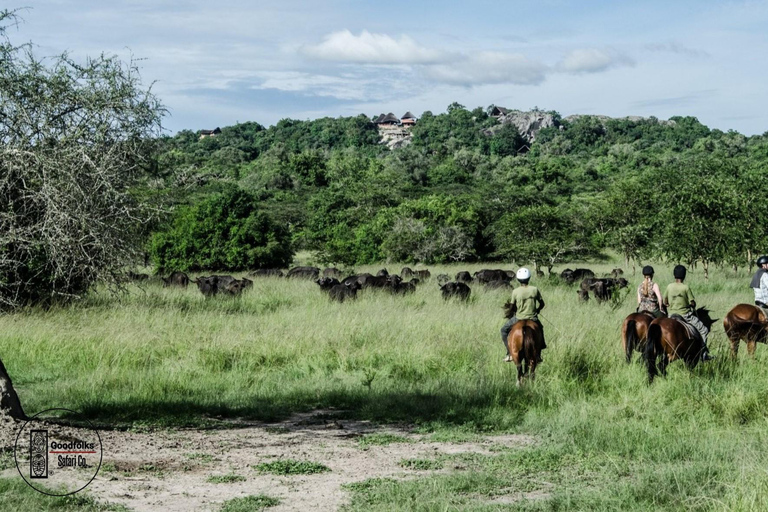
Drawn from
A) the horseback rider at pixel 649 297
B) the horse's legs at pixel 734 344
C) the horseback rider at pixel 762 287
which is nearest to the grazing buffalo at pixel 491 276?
the horseback rider at pixel 762 287

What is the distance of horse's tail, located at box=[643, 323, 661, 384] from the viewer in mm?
10180

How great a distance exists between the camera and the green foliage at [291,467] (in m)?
6.86

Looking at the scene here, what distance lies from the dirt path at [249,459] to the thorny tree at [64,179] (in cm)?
933

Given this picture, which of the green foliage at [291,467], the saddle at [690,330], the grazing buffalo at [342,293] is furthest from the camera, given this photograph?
the grazing buffalo at [342,293]

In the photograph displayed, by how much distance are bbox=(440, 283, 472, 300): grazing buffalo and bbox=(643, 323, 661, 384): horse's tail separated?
1075 centimetres

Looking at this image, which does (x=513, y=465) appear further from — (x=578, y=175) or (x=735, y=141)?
(x=735, y=141)

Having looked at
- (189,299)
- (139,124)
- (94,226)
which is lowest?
(189,299)

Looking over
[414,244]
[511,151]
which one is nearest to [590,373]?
[414,244]

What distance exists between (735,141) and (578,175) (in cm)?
3999

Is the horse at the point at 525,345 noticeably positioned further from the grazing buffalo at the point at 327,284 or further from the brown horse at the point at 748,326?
the grazing buffalo at the point at 327,284

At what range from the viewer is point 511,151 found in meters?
158

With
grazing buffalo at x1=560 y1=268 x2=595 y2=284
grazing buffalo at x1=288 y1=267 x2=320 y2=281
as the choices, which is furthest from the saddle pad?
grazing buffalo at x1=288 y1=267 x2=320 y2=281

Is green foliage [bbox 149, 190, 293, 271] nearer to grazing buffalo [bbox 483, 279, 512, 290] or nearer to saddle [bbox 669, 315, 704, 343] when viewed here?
grazing buffalo [bbox 483, 279, 512, 290]

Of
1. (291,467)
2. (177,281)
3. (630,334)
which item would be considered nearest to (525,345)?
(630,334)
